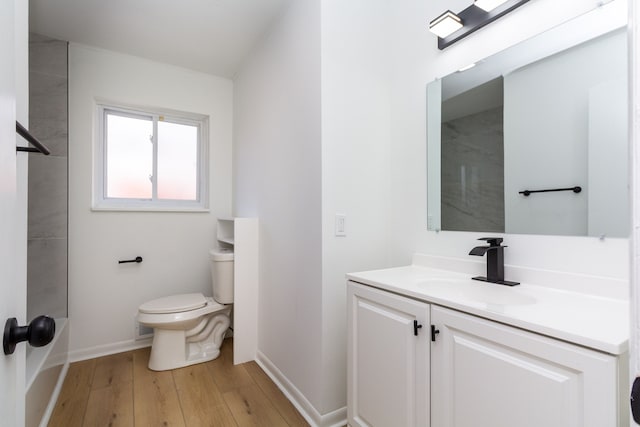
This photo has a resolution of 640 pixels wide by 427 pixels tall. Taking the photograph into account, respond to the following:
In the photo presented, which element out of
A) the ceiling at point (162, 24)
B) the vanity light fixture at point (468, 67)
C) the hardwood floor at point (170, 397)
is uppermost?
the ceiling at point (162, 24)

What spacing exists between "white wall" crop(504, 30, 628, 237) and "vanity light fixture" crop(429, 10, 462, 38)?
1.20 feet

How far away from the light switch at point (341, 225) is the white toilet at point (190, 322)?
1.13 metres

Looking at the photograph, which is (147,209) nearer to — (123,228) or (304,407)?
(123,228)

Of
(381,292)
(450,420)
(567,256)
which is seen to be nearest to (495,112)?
(567,256)

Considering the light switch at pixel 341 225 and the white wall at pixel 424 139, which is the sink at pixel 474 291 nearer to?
the white wall at pixel 424 139

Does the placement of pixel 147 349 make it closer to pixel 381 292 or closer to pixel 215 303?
pixel 215 303

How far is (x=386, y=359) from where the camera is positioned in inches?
46.8

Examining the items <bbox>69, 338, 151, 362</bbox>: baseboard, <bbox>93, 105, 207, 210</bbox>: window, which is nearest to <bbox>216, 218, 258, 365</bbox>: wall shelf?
<bbox>93, 105, 207, 210</bbox>: window

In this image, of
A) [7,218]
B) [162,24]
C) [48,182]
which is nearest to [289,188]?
[7,218]

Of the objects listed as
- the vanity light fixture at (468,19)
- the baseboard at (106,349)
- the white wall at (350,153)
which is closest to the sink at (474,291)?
the white wall at (350,153)

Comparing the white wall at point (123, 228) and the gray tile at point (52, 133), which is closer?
the gray tile at point (52, 133)

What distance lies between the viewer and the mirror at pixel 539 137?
1026 mm

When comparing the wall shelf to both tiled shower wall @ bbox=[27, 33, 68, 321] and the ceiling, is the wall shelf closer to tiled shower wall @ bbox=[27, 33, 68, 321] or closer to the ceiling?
tiled shower wall @ bbox=[27, 33, 68, 321]

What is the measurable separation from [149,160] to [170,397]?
1958 millimetres
